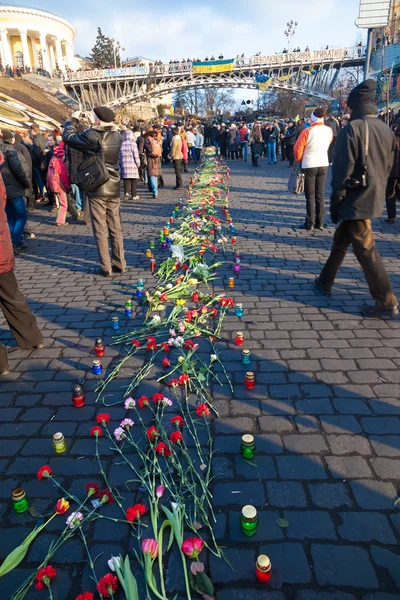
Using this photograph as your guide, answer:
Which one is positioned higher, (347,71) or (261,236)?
(347,71)

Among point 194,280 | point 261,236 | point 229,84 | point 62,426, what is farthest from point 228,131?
point 229,84

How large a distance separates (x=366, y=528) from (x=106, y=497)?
1.49 meters

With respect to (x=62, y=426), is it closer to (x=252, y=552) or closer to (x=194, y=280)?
(x=252, y=552)

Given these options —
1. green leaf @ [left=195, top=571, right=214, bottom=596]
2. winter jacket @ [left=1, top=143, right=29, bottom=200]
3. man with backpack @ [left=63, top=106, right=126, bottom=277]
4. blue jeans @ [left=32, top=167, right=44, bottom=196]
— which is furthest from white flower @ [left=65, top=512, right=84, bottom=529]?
blue jeans @ [left=32, top=167, right=44, bottom=196]

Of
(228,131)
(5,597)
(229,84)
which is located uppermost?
(229,84)

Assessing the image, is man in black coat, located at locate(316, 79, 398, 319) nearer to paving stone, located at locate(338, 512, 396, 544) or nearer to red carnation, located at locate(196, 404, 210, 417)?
red carnation, located at locate(196, 404, 210, 417)

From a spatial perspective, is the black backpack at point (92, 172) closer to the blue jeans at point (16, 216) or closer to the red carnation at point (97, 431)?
the blue jeans at point (16, 216)

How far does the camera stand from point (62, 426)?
10.8 ft

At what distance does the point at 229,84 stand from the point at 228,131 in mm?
50569

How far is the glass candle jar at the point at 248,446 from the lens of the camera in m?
2.79

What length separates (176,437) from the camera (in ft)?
9.70

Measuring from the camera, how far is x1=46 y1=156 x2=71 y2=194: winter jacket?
9305mm

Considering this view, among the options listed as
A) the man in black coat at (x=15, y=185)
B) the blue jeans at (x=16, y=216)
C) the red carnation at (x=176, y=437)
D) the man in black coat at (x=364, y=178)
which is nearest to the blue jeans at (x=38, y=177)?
the man in black coat at (x=15, y=185)

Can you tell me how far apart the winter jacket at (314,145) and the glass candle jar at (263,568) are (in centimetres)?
701
